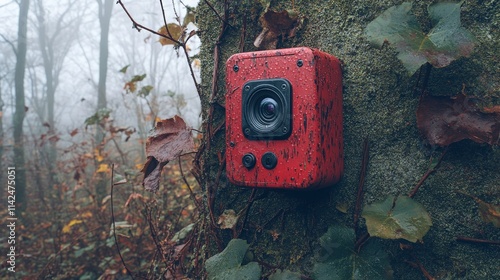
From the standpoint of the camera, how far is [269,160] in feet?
3.68

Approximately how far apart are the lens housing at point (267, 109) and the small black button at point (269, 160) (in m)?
0.06

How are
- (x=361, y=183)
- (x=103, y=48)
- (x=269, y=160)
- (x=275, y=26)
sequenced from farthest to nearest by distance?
(x=103, y=48) < (x=275, y=26) < (x=361, y=183) < (x=269, y=160)

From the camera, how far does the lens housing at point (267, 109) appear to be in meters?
1.10

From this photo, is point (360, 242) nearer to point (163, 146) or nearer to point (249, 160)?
point (249, 160)

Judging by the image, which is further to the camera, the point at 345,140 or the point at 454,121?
the point at 345,140

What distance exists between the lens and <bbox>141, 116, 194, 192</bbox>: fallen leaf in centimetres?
135

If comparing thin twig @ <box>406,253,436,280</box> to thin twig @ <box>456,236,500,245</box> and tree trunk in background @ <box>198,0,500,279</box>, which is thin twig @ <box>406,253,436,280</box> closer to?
tree trunk in background @ <box>198,0,500,279</box>

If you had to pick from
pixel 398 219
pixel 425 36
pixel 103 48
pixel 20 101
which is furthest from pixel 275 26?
pixel 103 48

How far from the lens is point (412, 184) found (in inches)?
46.2

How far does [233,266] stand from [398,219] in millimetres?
519

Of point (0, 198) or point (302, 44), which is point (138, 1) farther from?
point (302, 44)

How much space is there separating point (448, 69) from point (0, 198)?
5795 millimetres

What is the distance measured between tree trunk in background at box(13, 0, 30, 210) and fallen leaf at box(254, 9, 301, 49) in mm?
4989

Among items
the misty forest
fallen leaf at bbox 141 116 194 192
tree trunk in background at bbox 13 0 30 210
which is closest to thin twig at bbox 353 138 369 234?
the misty forest
